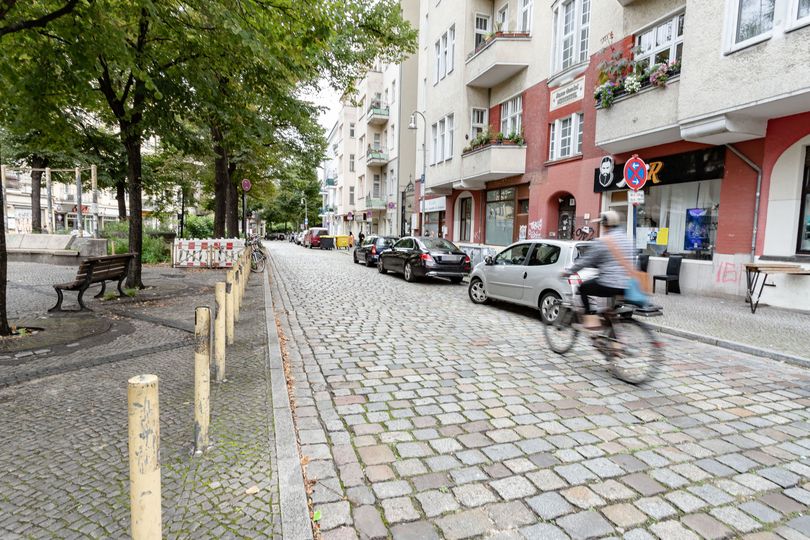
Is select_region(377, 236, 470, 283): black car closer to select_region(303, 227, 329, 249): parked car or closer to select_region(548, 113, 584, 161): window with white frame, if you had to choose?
select_region(548, 113, 584, 161): window with white frame

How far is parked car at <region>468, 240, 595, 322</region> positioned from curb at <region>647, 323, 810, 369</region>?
70.0 inches

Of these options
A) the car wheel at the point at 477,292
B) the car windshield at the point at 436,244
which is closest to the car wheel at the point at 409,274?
the car windshield at the point at 436,244

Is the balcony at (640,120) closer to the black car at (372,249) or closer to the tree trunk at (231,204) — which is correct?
the black car at (372,249)

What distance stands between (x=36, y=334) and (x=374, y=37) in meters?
12.8

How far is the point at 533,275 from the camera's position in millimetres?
8992

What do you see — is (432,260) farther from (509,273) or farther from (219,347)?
(219,347)

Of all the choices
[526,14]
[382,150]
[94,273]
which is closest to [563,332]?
[94,273]

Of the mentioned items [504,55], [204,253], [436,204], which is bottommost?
[204,253]

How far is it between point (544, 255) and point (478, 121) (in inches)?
561

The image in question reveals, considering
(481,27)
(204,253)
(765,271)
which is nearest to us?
(765,271)

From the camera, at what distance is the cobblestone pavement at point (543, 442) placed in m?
2.68

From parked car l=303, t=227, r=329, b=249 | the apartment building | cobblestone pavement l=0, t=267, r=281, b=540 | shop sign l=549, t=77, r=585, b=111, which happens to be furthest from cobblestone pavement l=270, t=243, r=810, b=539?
parked car l=303, t=227, r=329, b=249

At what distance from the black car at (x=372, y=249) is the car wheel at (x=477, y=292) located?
10427mm

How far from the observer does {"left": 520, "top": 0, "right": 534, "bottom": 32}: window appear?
18.2 m
